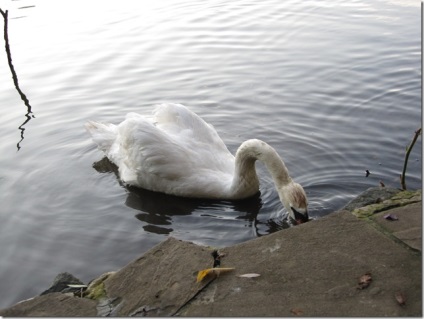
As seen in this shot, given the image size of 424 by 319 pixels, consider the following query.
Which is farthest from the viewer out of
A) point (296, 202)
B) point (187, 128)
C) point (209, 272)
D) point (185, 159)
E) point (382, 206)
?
point (187, 128)

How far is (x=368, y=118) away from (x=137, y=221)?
12.0 feet

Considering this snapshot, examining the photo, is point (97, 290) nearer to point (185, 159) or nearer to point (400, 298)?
point (400, 298)

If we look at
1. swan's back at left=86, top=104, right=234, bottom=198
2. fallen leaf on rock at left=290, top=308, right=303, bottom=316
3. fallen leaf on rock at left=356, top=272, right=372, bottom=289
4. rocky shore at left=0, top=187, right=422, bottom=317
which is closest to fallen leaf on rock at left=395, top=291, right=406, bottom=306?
rocky shore at left=0, top=187, right=422, bottom=317

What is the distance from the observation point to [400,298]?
3.33 meters

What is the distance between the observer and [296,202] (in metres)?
5.99

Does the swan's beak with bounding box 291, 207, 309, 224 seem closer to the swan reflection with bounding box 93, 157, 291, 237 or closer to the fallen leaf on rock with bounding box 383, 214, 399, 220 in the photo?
the swan reflection with bounding box 93, 157, 291, 237

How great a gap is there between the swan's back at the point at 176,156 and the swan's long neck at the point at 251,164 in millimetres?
195

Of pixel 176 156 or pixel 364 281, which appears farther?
pixel 176 156

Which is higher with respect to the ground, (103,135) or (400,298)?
(400,298)

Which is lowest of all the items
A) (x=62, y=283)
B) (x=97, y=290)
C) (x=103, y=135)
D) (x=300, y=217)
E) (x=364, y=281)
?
(x=300, y=217)

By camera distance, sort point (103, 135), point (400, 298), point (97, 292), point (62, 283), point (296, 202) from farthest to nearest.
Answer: point (103, 135)
point (296, 202)
point (62, 283)
point (97, 292)
point (400, 298)

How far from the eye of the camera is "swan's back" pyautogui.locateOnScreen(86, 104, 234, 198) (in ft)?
23.2

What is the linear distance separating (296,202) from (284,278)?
2.32 meters

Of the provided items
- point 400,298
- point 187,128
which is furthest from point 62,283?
point 187,128
